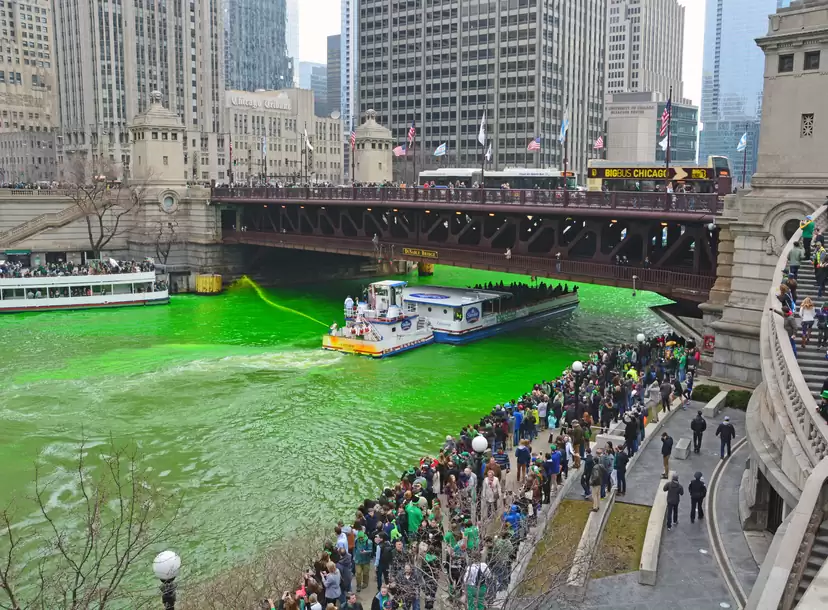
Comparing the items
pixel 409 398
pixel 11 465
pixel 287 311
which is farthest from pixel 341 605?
pixel 287 311

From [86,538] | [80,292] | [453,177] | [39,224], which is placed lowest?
[86,538]

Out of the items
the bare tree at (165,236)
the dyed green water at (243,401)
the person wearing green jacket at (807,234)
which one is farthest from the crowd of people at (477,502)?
the bare tree at (165,236)

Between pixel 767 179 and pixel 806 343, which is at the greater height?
pixel 767 179

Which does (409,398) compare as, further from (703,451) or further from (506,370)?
(703,451)

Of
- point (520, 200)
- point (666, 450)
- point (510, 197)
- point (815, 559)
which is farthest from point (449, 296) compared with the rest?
point (815, 559)

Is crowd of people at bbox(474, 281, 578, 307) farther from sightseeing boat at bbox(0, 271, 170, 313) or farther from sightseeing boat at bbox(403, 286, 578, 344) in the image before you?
sightseeing boat at bbox(0, 271, 170, 313)

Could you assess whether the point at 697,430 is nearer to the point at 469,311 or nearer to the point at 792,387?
the point at 792,387
